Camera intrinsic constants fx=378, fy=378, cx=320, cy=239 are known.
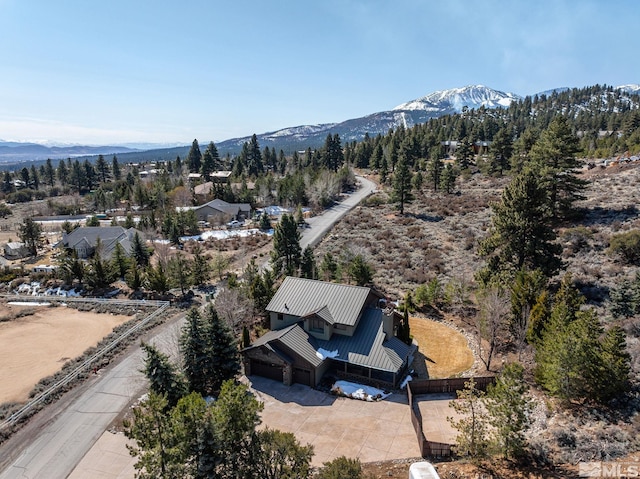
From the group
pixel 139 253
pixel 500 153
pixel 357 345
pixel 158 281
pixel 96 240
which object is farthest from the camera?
pixel 500 153

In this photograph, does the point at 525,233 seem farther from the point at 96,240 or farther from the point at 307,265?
the point at 96,240

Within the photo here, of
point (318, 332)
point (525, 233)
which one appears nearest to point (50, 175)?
point (318, 332)

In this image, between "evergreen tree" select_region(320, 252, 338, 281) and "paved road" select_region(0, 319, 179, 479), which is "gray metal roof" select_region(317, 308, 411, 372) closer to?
"evergreen tree" select_region(320, 252, 338, 281)

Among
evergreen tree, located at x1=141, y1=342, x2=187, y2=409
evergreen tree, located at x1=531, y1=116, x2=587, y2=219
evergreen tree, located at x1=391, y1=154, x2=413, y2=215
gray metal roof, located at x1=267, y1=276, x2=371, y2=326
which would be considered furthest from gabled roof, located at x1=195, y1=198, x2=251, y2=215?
evergreen tree, located at x1=141, y1=342, x2=187, y2=409

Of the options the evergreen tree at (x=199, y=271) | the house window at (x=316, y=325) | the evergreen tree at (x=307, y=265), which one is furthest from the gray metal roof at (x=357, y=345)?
the evergreen tree at (x=199, y=271)

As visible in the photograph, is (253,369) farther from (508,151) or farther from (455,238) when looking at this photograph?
(508,151)
